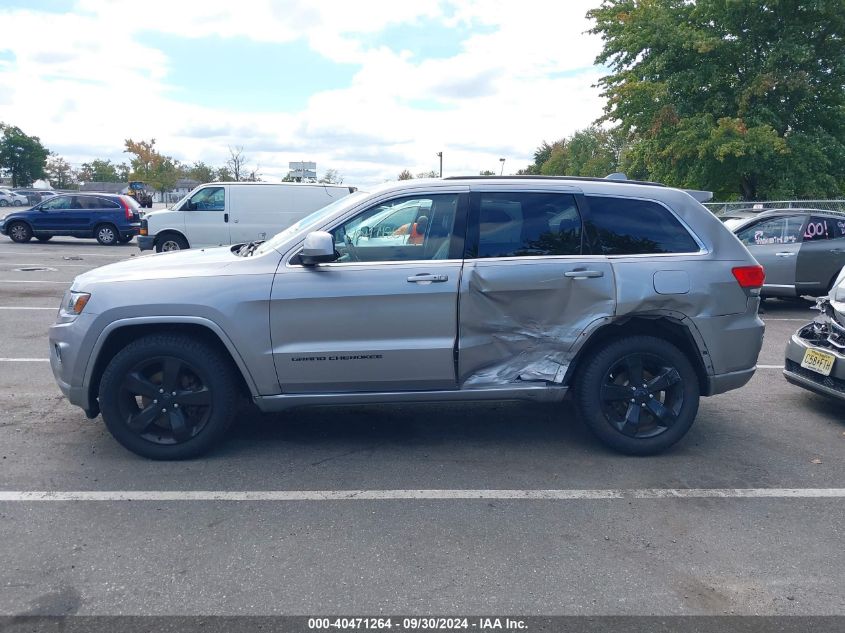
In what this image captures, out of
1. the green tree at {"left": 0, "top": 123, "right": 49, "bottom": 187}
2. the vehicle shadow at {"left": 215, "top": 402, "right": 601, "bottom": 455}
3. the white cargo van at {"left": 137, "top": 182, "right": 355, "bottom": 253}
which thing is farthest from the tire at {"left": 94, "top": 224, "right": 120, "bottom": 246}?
the green tree at {"left": 0, "top": 123, "right": 49, "bottom": 187}

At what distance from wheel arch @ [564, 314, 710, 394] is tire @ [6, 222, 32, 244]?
2264cm

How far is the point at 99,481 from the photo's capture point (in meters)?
4.52

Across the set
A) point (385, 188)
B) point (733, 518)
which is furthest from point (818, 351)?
point (385, 188)

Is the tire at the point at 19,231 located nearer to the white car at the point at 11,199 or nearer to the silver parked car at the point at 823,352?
the silver parked car at the point at 823,352

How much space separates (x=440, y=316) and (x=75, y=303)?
94.1 inches

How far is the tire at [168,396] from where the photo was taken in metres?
4.71

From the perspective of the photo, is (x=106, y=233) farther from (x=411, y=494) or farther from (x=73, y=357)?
(x=411, y=494)

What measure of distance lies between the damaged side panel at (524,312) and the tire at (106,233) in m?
21.0

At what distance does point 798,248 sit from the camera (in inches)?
440

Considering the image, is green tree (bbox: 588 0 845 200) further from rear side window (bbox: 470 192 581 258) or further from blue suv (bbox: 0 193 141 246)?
rear side window (bbox: 470 192 581 258)

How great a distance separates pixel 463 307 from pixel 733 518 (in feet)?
6.65

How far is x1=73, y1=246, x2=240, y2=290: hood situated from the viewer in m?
4.79

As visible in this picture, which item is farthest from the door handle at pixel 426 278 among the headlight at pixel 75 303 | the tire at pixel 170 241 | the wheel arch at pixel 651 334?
the tire at pixel 170 241

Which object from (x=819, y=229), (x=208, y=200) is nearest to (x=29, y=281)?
(x=208, y=200)
